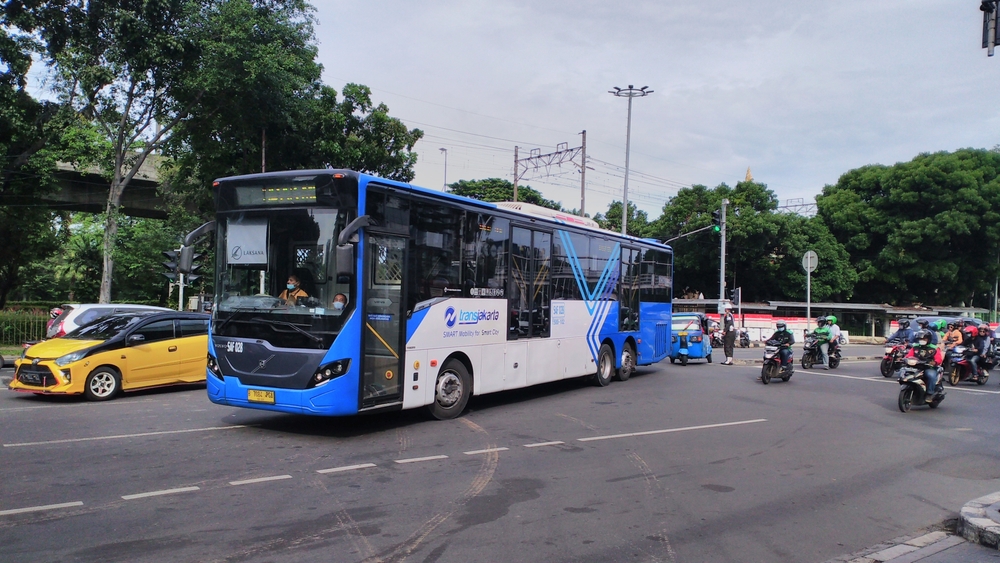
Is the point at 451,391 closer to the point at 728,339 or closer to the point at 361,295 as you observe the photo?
the point at 361,295

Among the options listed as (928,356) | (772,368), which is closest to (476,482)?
(928,356)

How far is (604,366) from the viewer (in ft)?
53.2

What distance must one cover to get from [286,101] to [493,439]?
53.4ft

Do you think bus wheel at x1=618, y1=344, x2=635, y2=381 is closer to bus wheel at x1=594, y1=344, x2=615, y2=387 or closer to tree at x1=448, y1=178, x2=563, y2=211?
bus wheel at x1=594, y1=344, x2=615, y2=387

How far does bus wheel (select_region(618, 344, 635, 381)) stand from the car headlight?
11.2 metres

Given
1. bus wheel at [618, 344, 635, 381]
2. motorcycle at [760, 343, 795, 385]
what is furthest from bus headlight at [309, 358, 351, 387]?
motorcycle at [760, 343, 795, 385]

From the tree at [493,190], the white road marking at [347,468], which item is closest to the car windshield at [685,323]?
the white road marking at [347,468]

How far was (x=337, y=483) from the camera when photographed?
7.04 metres

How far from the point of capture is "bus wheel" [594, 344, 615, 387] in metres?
15.9

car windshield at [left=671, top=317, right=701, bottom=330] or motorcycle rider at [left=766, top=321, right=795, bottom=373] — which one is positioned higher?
car windshield at [left=671, top=317, right=701, bottom=330]

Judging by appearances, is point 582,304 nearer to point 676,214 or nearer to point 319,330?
point 319,330

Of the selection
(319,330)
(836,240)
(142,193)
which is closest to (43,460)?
(319,330)

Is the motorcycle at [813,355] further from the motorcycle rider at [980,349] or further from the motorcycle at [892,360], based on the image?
the motorcycle rider at [980,349]

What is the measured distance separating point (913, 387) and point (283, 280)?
A: 39.2ft
